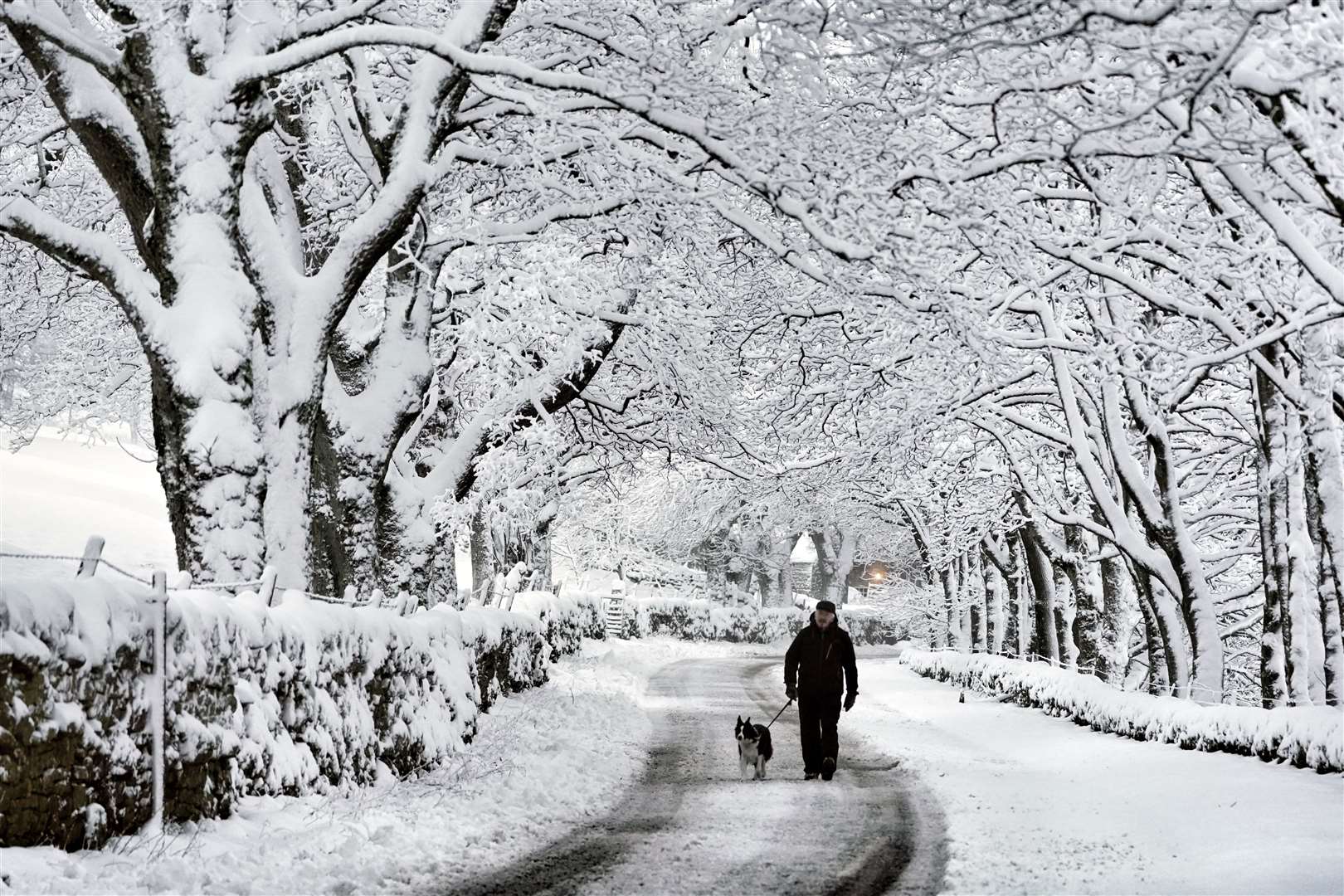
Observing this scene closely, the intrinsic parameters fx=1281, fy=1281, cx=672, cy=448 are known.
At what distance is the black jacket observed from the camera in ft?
42.5

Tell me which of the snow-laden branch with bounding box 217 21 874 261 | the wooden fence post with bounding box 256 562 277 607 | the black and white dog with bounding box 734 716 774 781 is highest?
the snow-laden branch with bounding box 217 21 874 261

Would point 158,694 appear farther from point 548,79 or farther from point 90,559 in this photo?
point 548,79

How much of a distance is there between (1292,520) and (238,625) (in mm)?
11719

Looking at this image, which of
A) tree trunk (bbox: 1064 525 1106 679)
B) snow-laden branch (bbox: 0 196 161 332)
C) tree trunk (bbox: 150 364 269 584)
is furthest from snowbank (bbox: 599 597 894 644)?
snow-laden branch (bbox: 0 196 161 332)

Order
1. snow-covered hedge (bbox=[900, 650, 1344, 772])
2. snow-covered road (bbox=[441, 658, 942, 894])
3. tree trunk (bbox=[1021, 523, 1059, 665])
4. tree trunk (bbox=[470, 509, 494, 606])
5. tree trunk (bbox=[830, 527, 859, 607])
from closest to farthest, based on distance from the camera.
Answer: snow-covered road (bbox=[441, 658, 942, 894]), snow-covered hedge (bbox=[900, 650, 1344, 772]), tree trunk (bbox=[1021, 523, 1059, 665]), tree trunk (bbox=[470, 509, 494, 606]), tree trunk (bbox=[830, 527, 859, 607])

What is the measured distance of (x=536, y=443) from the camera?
21.4 meters

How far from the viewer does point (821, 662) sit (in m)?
13.1

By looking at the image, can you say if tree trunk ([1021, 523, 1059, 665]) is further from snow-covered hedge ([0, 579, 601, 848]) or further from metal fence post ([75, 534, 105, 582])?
metal fence post ([75, 534, 105, 582])

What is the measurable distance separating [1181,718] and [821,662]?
3.86m

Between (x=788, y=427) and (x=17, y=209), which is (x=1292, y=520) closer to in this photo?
(x=788, y=427)

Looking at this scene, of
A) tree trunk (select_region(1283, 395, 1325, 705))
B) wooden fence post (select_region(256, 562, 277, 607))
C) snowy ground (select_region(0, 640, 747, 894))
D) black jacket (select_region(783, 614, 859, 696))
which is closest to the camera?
snowy ground (select_region(0, 640, 747, 894))

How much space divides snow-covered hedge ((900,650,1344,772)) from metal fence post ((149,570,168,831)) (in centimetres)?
860

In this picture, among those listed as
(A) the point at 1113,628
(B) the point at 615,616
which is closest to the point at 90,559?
(A) the point at 1113,628

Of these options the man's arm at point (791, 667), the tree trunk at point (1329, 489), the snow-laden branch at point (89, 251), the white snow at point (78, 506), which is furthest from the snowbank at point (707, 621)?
the snow-laden branch at point (89, 251)
